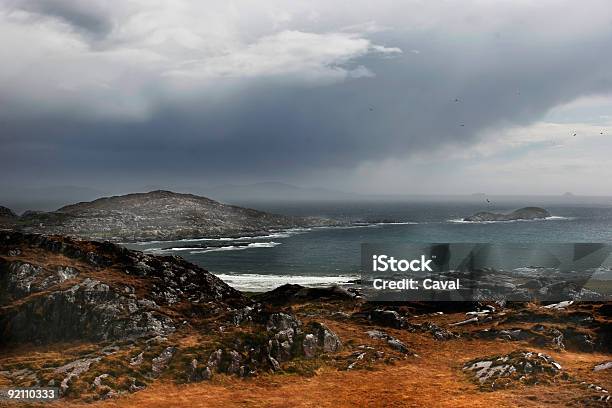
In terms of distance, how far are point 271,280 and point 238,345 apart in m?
74.0

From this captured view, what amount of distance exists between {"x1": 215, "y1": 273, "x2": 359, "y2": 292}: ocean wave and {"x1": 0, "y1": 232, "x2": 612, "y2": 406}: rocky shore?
143ft

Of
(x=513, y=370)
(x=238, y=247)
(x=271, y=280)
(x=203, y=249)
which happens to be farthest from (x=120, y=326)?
(x=238, y=247)

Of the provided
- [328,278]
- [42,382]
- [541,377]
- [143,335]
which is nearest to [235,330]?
[143,335]

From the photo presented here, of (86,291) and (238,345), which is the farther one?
(86,291)

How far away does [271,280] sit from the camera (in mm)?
120500

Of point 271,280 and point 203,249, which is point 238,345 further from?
point 203,249

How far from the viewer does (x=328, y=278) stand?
407 feet

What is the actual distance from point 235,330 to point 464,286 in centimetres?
6200

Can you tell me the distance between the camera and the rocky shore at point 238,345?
→ 38.8 metres

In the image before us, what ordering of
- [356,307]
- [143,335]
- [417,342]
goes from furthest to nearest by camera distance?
[356,307] < [417,342] < [143,335]

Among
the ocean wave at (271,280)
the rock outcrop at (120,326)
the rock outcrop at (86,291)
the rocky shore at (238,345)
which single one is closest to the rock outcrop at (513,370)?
the rocky shore at (238,345)

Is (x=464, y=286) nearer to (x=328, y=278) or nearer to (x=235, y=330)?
(x=328, y=278)

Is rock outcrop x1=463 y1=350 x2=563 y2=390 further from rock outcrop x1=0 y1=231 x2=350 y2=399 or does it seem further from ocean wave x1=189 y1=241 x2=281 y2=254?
ocean wave x1=189 y1=241 x2=281 y2=254

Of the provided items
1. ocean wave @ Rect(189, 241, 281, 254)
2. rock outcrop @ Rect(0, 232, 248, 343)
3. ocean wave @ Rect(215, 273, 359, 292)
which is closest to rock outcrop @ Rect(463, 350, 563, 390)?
rock outcrop @ Rect(0, 232, 248, 343)
